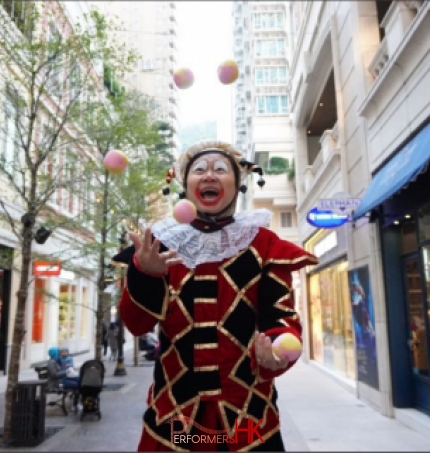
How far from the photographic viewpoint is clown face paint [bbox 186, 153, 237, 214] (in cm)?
288

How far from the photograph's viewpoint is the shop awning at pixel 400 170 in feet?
18.0

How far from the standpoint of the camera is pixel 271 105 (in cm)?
3403

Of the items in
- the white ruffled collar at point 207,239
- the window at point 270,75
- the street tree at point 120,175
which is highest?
the window at point 270,75

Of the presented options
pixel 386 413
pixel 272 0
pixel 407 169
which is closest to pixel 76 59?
pixel 407 169

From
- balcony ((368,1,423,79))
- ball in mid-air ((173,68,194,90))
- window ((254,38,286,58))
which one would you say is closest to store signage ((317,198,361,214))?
balcony ((368,1,423,79))

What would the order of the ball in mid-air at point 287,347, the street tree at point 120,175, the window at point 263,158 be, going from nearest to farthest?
the ball in mid-air at point 287,347 → the street tree at point 120,175 → the window at point 263,158

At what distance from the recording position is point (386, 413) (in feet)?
25.9

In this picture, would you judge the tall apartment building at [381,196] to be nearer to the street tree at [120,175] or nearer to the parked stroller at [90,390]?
the street tree at [120,175]

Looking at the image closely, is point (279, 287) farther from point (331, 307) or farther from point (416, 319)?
point (331, 307)

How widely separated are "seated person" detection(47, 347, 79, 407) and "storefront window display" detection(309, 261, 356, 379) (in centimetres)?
571

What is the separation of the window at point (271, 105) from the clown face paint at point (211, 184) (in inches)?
1208

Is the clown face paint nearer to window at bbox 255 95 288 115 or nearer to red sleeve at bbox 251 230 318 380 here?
red sleeve at bbox 251 230 318 380

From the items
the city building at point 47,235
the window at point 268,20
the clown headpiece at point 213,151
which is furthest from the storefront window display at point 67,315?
the window at point 268,20

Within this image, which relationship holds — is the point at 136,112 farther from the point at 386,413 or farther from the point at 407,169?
the point at 386,413
